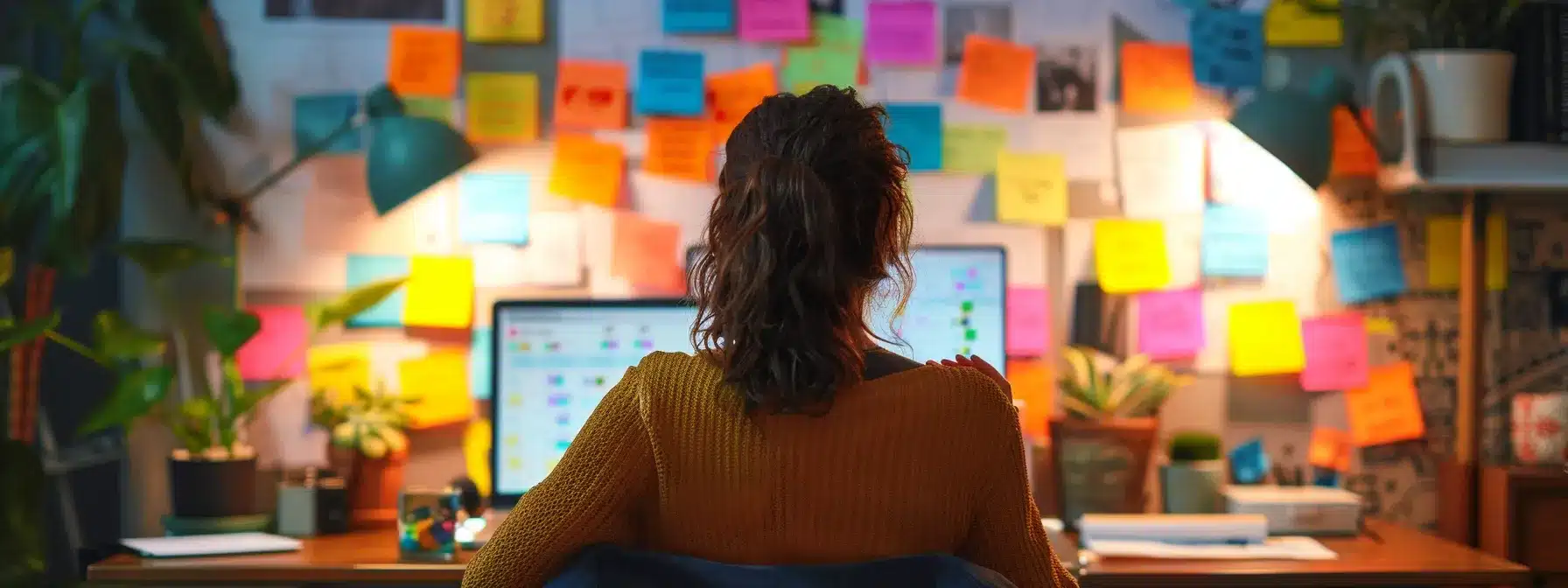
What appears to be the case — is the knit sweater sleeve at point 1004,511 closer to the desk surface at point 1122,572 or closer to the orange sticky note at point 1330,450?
the desk surface at point 1122,572

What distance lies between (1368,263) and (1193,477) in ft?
1.54

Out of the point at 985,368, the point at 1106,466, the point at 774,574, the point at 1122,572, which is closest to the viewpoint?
the point at 774,574

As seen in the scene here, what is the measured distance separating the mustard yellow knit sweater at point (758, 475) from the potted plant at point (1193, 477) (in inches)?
42.2

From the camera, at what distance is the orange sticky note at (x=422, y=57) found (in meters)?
2.21

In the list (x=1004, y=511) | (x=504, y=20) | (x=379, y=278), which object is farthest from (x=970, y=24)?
(x=1004, y=511)

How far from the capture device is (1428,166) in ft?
6.63

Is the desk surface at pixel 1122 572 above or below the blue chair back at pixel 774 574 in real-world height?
below

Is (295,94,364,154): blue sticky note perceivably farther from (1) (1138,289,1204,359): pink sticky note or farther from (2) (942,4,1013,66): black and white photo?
(1) (1138,289,1204,359): pink sticky note

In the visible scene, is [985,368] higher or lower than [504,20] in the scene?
lower

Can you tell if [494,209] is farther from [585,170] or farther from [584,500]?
[584,500]

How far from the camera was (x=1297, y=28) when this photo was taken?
222 cm

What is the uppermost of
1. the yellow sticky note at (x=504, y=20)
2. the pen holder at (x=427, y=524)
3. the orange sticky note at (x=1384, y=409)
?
the yellow sticky note at (x=504, y=20)

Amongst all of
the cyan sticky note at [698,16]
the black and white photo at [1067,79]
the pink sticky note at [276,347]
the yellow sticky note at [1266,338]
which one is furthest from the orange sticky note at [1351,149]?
the pink sticky note at [276,347]

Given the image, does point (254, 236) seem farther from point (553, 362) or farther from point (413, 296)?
point (553, 362)
